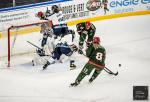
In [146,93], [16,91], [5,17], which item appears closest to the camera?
[146,93]

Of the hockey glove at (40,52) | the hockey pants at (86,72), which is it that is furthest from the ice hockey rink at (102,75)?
the hockey glove at (40,52)

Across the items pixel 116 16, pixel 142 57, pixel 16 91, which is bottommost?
pixel 16 91

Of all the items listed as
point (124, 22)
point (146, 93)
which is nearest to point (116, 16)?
point (124, 22)

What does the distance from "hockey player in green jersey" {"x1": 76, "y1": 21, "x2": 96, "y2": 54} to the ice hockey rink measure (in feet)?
0.29

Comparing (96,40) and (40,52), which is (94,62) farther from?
(40,52)

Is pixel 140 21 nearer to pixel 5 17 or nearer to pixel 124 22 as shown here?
pixel 124 22

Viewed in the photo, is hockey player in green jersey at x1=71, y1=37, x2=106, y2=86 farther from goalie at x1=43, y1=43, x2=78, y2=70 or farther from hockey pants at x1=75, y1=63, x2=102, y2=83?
goalie at x1=43, y1=43, x2=78, y2=70

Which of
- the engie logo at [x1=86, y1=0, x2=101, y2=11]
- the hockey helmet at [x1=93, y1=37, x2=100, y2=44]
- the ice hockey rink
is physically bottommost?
the ice hockey rink

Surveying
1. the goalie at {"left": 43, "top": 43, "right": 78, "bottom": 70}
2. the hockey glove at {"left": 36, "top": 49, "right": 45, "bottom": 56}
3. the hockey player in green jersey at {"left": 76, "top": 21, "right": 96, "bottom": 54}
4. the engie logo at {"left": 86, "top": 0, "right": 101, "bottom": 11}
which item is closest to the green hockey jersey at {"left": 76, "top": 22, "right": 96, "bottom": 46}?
the hockey player in green jersey at {"left": 76, "top": 21, "right": 96, "bottom": 54}

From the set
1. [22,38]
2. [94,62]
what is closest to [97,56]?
[94,62]

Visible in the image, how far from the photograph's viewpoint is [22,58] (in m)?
7.29

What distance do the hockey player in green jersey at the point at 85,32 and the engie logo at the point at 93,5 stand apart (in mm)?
254

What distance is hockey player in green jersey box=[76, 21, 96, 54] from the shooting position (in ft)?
22.6

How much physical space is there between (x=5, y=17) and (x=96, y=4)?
1.40 meters
